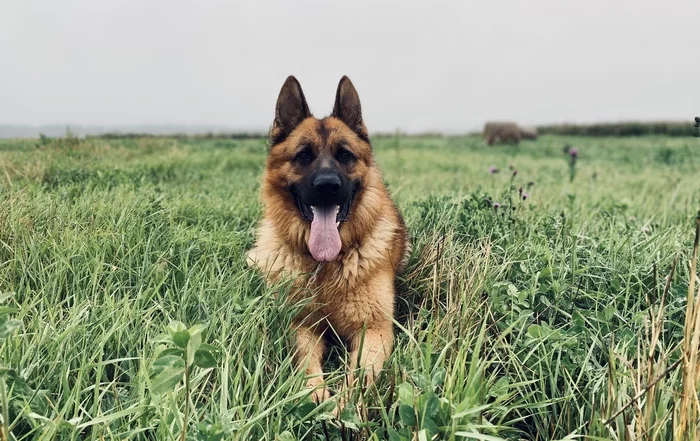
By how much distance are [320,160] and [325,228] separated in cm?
45

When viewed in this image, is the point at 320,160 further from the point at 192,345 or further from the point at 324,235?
the point at 192,345

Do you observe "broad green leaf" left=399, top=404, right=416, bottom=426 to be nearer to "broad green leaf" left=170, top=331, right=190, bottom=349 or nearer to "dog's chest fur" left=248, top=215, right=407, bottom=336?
"broad green leaf" left=170, top=331, right=190, bottom=349

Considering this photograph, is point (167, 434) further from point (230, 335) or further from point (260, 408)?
point (230, 335)

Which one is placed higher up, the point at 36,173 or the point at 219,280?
the point at 36,173

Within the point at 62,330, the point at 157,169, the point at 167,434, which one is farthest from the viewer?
the point at 157,169

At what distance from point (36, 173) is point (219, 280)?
2907 mm

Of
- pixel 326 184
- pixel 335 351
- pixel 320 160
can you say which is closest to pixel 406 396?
pixel 335 351

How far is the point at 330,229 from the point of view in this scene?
2.74 meters

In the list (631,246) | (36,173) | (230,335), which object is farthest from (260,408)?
(36,173)

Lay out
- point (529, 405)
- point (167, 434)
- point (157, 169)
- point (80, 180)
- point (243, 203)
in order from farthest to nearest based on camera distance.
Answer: point (157, 169) → point (80, 180) → point (243, 203) → point (529, 405) → point (167, 434)

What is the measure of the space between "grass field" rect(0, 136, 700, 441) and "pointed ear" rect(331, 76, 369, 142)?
89 cm

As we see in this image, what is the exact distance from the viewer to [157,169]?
6230mm

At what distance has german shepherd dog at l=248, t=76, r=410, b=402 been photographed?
8.36 ft

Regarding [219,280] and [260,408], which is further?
[219,280]
